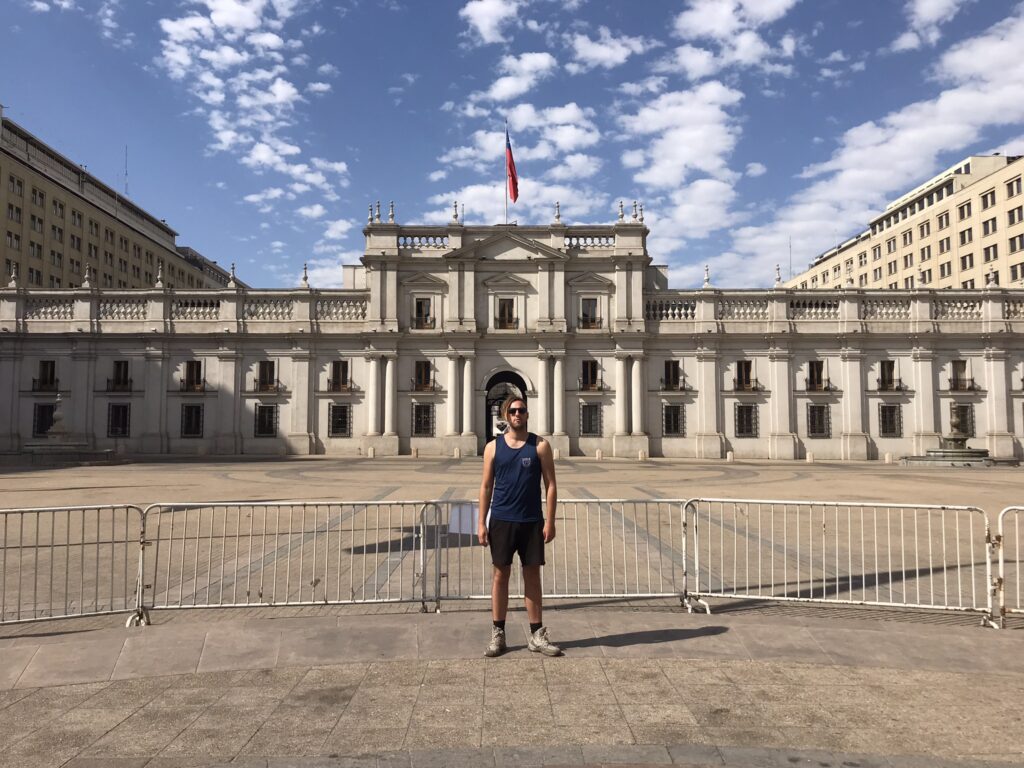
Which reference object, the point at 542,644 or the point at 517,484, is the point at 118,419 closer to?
the point at 517,484

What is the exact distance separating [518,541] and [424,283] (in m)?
33.3

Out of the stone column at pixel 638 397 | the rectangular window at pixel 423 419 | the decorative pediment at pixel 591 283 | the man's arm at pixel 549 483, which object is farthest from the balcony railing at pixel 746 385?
the man's arm at pixel 549 483

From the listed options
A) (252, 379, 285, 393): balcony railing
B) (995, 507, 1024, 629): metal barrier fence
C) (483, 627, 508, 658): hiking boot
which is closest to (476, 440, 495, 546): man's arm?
(483, 627, 508, 658): hiking boot

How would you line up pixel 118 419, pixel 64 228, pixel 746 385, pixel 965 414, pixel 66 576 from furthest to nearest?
pixel 64 228
pixel 746 385
pixel 118 419
pixel 965 414
pixel 66 576

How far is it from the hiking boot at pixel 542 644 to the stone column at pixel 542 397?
3090cm

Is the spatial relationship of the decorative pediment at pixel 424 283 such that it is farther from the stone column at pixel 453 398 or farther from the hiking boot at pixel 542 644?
the hiking boot at pixel 542 644

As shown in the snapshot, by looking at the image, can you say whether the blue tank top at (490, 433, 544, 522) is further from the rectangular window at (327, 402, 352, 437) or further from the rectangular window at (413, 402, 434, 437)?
the rectangular window at (327, 402, 352, 437)

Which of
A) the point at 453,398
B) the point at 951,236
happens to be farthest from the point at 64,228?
the point at 951,236

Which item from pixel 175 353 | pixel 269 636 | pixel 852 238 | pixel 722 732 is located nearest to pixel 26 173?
pixel 175 353

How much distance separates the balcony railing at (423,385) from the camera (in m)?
36.7

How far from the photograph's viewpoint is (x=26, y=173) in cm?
4791

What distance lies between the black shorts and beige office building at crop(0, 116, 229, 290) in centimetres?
4618

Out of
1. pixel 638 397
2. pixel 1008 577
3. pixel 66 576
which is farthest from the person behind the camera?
pixel 638 397

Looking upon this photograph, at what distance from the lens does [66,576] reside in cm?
629
